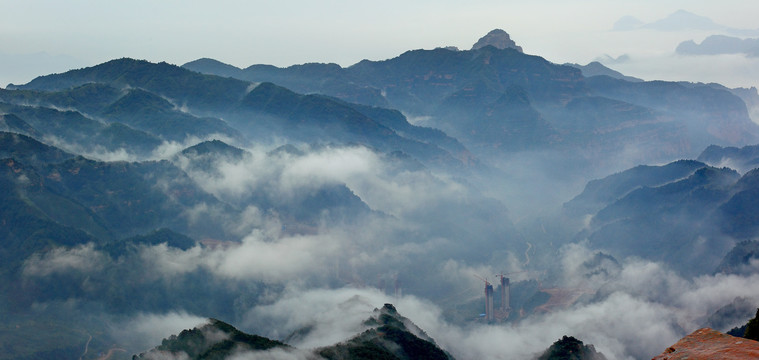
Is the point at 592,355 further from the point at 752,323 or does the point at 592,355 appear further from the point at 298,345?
the point at 752,323

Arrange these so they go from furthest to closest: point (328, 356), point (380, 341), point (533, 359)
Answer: point (533, 359) < point (380, 341) < point (328, 356)

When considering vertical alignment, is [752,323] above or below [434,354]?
below

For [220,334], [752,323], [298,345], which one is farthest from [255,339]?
[752,323]

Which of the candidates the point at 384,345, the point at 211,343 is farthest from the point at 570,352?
the point at 211,343

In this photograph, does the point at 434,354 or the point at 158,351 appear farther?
the point at 434,354

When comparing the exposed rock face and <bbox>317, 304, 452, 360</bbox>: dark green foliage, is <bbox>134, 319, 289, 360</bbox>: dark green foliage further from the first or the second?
the exposed rock face

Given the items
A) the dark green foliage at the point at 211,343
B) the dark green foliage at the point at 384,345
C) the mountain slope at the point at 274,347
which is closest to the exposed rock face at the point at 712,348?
the dark green foliage at the point at 384,345
